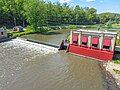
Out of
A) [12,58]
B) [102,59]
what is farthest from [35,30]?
[102,59]

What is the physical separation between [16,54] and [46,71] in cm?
1140

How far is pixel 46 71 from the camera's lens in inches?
1161

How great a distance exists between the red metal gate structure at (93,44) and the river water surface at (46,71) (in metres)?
1.46

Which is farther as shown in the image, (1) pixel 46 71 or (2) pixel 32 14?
(2) pixel 32 14

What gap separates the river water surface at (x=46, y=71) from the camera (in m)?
24.6

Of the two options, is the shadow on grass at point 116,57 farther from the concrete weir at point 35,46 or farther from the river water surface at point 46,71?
the concrete weir at point 35,46

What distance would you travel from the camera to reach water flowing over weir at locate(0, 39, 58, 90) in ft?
94.2

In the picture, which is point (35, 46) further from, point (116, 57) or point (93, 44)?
point (116, 57)

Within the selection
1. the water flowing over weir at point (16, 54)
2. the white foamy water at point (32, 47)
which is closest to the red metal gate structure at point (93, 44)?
the white foamy water at point (32, 47)

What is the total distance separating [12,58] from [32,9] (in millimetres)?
34769

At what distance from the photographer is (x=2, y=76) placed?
2719cm

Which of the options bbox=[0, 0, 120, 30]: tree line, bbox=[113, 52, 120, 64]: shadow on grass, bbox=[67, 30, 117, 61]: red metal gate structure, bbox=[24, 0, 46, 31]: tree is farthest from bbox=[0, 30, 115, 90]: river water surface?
bbox=[0, 0, 120, 30]: tree line

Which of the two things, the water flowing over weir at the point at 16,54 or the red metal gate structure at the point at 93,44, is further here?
the red metal gate structure at the point at 93,44

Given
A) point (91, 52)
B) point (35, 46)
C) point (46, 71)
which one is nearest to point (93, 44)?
point (91, 52)
